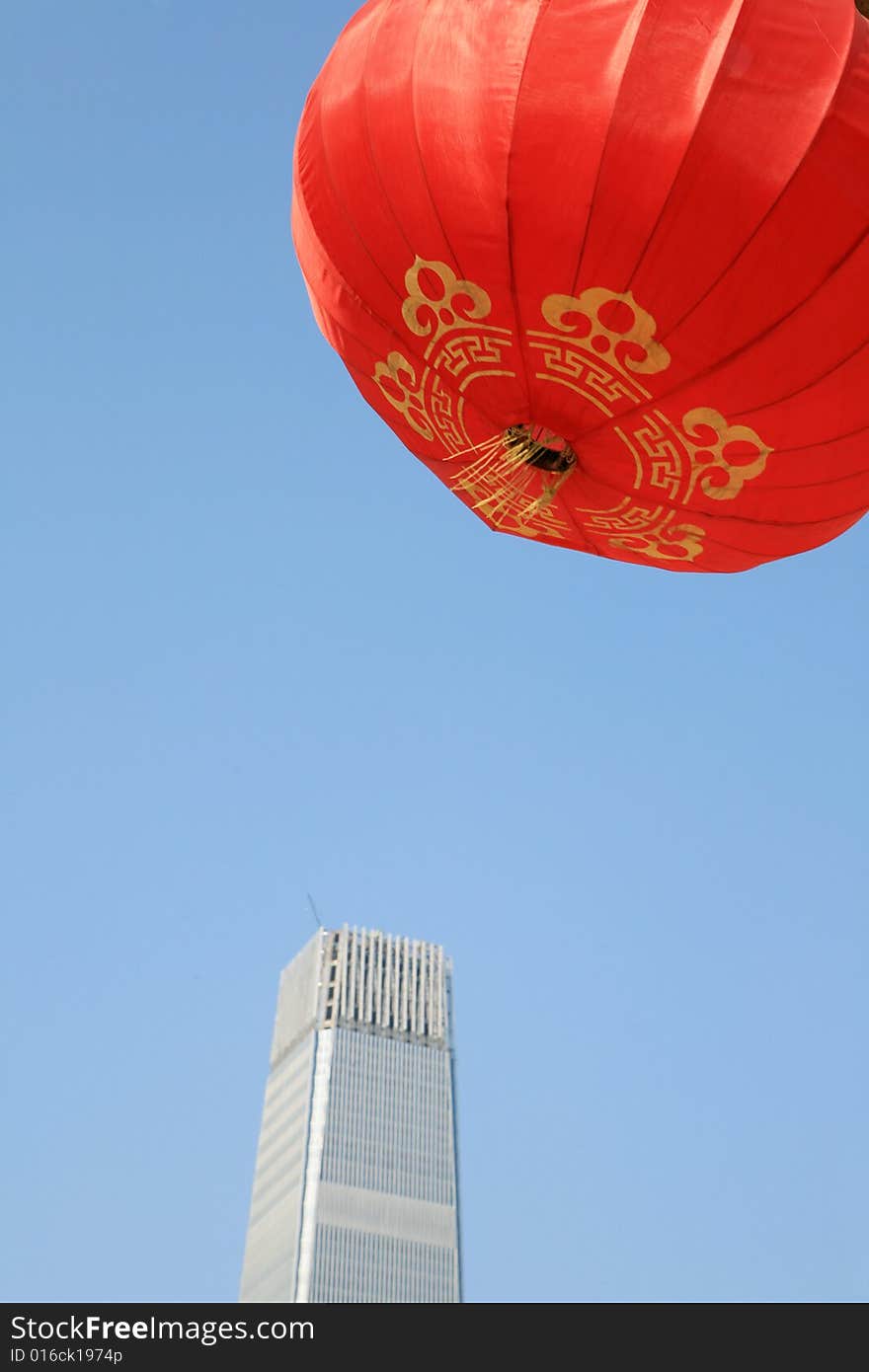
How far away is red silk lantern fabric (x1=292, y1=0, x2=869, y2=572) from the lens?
4664 mm

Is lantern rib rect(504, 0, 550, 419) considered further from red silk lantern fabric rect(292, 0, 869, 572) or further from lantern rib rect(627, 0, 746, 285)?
lantern rib rect(627, 0, 746, 285)

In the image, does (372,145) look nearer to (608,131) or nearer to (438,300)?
(438,300)

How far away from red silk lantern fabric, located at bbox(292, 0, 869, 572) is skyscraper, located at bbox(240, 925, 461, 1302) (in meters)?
59.6

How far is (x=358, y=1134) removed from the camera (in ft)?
219

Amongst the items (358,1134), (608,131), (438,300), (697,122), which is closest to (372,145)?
(438,300)

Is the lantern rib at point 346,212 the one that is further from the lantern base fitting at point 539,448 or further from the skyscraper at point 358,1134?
the skyscraper at point 358,1134

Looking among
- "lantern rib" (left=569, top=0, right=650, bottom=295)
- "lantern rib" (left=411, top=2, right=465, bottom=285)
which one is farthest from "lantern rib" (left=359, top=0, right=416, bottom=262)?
"lantern rib" (left=569, top=0, right=650, bottom=295)

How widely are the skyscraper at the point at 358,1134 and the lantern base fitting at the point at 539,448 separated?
59292 mm

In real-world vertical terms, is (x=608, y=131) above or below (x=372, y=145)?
below

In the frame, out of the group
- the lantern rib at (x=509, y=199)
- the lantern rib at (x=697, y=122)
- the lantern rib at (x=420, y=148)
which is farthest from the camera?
the lantern rib at (x=420, y=148)

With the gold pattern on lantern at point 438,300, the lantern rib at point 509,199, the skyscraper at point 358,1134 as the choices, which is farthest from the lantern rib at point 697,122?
the skyscraper at point 358,1134

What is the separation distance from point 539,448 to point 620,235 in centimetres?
116

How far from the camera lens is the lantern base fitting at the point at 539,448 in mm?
5707
